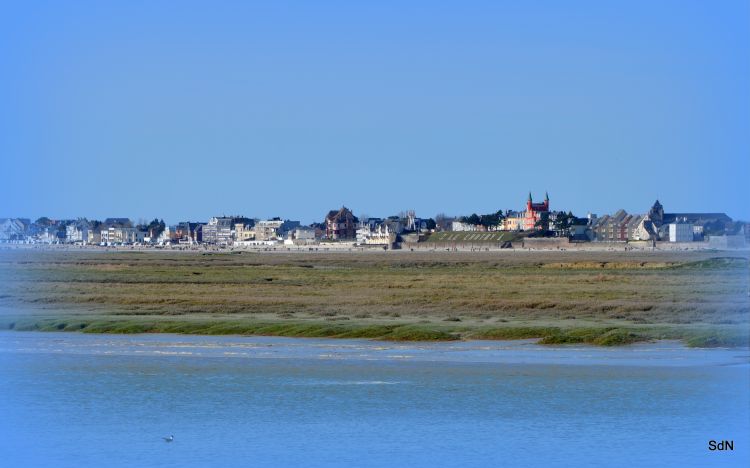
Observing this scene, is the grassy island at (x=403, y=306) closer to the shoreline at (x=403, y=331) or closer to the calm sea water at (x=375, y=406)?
the shoreline at (x=403, y=331)

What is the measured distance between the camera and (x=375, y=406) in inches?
1115

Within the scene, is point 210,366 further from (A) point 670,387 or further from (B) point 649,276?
(B) point 649,276

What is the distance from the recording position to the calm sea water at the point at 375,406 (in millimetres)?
23703

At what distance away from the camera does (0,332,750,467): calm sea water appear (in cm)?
2370

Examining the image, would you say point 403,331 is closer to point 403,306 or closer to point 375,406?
point 403,306

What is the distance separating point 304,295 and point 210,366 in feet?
88.0

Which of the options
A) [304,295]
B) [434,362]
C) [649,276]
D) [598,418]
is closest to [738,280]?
[649,276]

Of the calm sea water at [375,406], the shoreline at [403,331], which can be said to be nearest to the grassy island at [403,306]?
the shoreline at [403,331]

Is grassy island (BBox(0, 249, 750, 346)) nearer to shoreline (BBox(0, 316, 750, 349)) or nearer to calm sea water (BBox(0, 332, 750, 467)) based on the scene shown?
shoreline (BBox(0, 316, 750, 349))

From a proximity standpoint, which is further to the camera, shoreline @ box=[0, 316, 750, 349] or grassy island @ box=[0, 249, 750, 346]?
grassy island @ box=[0, 249, 750, 346]

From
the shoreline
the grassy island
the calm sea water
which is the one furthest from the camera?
the grassy island

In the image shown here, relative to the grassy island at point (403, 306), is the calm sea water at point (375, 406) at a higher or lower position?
lower

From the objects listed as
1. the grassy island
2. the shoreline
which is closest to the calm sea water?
the shoreline

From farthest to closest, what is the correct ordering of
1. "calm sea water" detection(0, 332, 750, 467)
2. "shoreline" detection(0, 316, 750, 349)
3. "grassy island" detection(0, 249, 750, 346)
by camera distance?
1. "grassy island" detection(0, 249, 750, 346)
2. "shoreline" detection(0, 316, 750, 349)
3. "calm sea water" detection(0, 332, 750, 467)
